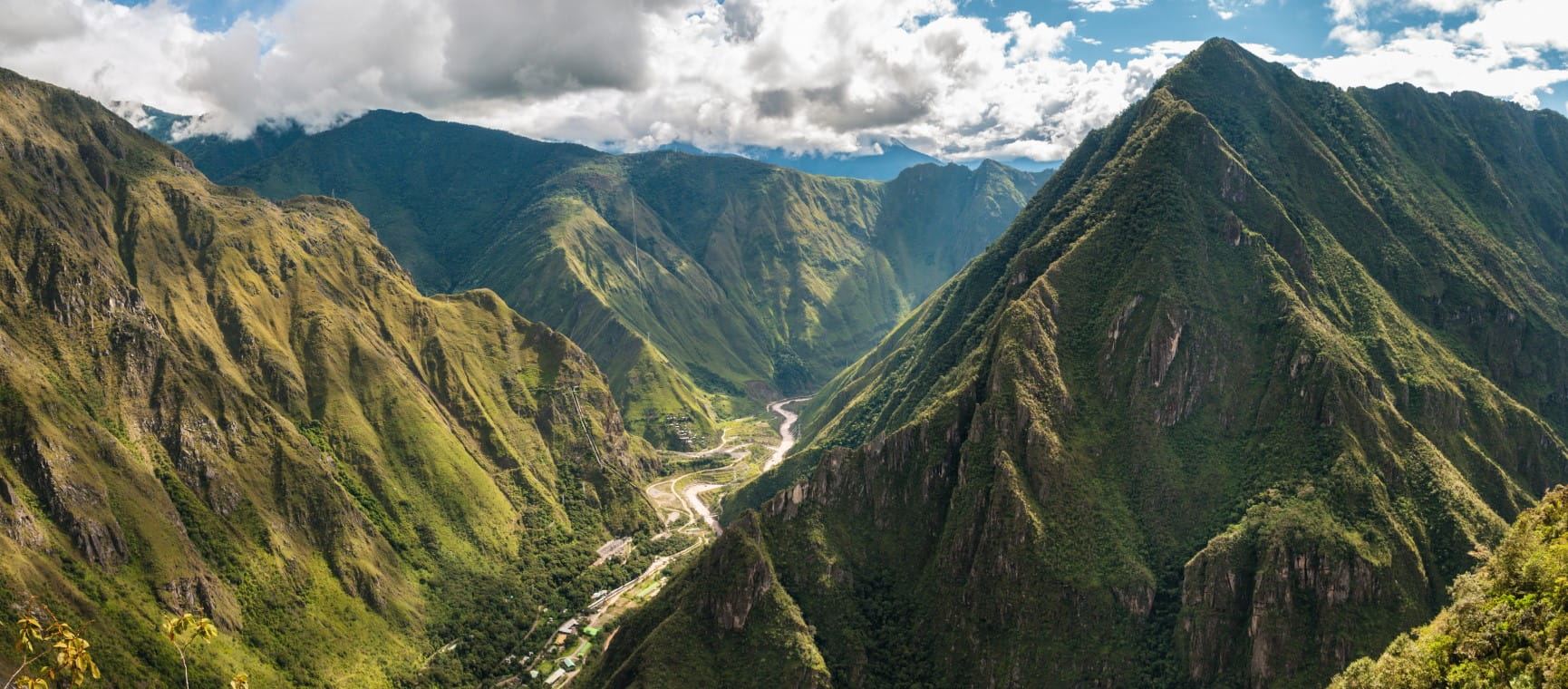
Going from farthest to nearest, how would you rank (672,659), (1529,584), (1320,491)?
(1320,491) < (672,659) < (1529,584)

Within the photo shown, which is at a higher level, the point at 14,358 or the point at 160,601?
the point at 14,358

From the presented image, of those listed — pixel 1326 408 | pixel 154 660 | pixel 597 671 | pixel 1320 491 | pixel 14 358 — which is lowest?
pixel 597 671

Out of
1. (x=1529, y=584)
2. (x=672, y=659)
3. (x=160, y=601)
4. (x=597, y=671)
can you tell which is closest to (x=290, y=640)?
(x=160, y=601)

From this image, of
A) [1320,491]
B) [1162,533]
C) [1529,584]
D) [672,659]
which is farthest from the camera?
[1162,533]

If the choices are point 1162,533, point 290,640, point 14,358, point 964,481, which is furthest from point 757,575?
point 14,358

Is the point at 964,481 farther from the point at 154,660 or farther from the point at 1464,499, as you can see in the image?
the point at 154,660

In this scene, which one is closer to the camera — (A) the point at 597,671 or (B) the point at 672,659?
(B) the point at 672,659
